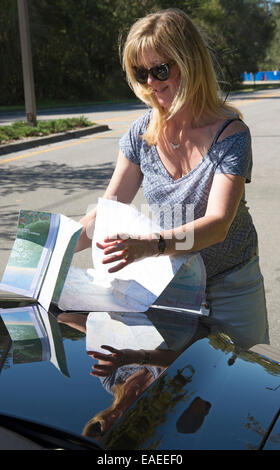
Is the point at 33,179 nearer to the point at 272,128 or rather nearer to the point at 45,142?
the point at 45,142

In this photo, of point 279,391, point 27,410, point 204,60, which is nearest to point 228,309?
point 279,391

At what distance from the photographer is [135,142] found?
2.30 m

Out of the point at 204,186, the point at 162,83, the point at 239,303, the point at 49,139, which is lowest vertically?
the point at 49,139

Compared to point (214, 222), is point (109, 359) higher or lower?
lower

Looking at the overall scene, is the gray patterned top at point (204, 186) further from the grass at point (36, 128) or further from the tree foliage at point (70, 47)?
the tree foliage at point (70, 47)

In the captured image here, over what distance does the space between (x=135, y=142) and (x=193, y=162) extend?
25 cm

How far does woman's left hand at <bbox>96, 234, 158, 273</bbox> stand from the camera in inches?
69.3

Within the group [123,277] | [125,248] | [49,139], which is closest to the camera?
[125,248]

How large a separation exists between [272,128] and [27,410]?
52.5ft

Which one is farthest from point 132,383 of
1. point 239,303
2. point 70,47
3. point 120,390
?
point 70,47

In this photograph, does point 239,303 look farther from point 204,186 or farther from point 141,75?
point 141,75

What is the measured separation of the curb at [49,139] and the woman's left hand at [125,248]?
1132 cm

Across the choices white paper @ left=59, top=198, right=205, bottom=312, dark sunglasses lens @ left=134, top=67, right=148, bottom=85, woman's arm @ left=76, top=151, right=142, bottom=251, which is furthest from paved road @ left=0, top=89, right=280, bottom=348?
dark sunglasses lens @ left=134, top=67, right=148, bottom=85

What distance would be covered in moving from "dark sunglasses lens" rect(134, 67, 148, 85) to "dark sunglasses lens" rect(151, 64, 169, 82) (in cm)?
4
